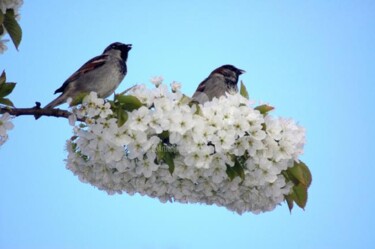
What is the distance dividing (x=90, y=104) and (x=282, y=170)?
7.74 feet

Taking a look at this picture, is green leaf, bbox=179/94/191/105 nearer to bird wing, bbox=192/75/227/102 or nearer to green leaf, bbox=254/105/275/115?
green leaf, bbox=254/105/275/115

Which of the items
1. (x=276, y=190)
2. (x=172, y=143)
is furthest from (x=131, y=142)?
(x=276, y=190)

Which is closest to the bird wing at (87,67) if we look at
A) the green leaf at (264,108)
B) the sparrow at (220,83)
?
the sparrow at (220,83)

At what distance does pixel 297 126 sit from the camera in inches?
239

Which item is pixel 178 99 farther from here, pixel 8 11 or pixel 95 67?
pixel 95 67

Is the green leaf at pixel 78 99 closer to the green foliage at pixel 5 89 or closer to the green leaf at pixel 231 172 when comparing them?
the green foliage at pixel 5 89

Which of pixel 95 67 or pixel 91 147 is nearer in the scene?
pixel 91 147

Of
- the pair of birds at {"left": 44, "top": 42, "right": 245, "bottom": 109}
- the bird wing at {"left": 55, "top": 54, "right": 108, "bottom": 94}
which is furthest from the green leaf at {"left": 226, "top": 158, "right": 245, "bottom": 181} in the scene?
the bird wing at {"left": 55, "top": 54, "right": 108, "bottom": 94}

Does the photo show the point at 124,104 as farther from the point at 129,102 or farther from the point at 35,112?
the point at 35,112

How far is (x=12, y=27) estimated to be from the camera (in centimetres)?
606

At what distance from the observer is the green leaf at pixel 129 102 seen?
571 cm

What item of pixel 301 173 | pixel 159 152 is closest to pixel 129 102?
pixel 159 152

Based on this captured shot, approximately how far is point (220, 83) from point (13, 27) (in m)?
7.85

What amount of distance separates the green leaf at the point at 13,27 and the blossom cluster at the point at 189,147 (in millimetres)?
1137
